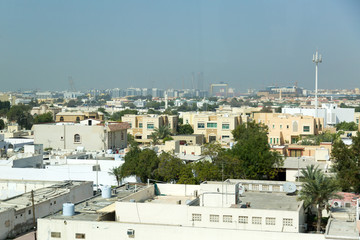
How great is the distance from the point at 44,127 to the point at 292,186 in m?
24.3

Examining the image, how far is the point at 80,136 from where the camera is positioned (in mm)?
37688

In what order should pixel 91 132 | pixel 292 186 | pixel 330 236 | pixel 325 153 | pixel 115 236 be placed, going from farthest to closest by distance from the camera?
pixel 91 132 < pixel 325 153 < pixel 292 186 < pixel 115 236 < pixel 330 236

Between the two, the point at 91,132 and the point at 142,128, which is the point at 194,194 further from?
the point at 142,128

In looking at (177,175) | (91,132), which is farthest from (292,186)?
(91,132)

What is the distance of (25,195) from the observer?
18797mm

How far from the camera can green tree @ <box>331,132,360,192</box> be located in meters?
20.6

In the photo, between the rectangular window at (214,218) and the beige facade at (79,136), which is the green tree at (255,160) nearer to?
the rectangular window at (214,218)

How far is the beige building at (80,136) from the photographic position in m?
37.3

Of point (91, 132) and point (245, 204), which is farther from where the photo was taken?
point (91, 132)

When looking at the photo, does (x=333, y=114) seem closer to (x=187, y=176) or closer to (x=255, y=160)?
(x=255, y=160)

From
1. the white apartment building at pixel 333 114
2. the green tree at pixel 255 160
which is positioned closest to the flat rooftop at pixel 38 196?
the green tree at pixel 255 160

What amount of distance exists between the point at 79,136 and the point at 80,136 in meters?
0.07

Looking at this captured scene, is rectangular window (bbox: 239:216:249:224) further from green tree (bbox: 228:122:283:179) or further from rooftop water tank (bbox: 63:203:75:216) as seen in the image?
green tree (bbox: 228:122:283:179)

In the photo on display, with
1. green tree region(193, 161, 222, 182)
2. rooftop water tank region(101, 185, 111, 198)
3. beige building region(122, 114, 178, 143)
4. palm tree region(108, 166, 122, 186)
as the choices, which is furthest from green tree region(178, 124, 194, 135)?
rooftop water tank region(101, 185, 111, 198)
